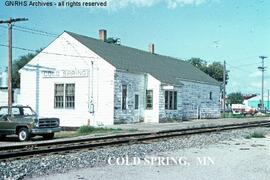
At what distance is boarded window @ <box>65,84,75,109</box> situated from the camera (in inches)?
1352

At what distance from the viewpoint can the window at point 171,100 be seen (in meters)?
38.3

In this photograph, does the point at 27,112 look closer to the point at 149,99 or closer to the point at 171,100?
the point at 149,99

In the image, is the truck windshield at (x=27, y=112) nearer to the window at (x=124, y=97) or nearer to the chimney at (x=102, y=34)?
the window at (x=124, y=97)

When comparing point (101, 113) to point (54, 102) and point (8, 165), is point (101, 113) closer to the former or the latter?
point (54, 102)

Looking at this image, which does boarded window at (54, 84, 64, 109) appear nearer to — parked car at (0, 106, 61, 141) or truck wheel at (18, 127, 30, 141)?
parked car at (0, 106, 61, 141)

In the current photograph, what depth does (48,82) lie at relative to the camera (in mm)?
35625

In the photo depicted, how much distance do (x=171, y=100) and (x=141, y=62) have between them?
4210mm

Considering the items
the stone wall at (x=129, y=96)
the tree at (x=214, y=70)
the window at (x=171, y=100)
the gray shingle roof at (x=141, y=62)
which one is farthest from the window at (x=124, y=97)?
the tree at (x=214, y=70)

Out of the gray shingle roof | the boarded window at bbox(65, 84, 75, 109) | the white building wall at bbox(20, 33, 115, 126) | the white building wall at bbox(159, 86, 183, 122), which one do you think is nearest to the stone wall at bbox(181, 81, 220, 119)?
the gray shingle roof

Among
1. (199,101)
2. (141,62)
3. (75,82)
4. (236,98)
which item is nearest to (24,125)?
(75,82)

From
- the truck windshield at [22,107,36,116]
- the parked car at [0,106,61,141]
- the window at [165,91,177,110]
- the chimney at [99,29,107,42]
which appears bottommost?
the parked car at [0,106,61,141]

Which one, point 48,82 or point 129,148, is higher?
point 48,82

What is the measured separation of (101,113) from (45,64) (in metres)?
6.71

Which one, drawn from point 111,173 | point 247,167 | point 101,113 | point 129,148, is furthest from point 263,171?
point 101,113
